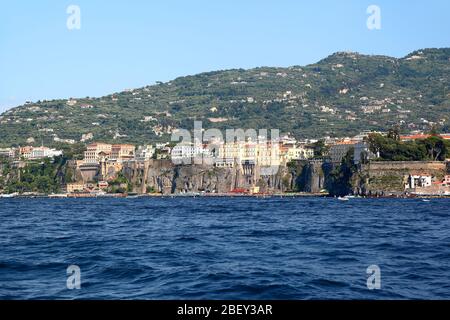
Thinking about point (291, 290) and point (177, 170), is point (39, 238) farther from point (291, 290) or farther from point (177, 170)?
point (177, 170)

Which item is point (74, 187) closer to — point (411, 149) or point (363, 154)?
point (363, 154)

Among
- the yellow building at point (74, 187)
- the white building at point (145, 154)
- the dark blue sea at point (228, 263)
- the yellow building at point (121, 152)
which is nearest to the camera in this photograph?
the dark blue sea at point (228, 263)

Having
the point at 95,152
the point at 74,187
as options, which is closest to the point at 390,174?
the point at 74,187

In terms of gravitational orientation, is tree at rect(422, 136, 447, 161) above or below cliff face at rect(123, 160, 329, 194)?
above

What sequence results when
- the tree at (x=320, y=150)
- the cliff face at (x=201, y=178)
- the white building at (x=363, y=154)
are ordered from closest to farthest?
the white building at (x=363, y=154), the cliff face at (x=201, y=178), the tree at (x=320, y=150)

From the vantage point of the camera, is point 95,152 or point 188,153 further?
point 95,152

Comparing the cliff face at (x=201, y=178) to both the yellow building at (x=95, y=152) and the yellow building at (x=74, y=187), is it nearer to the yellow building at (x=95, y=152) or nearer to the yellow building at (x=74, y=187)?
the yellow building at (x=74, y=187)

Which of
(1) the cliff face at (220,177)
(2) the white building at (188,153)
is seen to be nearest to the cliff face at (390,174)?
(1) the cliff face at (220,177)

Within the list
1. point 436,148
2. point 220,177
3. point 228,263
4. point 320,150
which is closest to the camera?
point 228,263

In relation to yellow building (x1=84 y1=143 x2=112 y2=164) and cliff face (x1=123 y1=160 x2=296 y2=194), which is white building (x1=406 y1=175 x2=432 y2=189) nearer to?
cliff face (x1=123 y1=160 x2=296 y2=194)

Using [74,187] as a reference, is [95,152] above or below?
above

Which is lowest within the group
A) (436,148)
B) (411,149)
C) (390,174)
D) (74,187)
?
(74,187)

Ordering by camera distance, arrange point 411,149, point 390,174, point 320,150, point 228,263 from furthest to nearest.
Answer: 1. point 320,150
2. point 411,149
3. point 390,174
4. point 228,263

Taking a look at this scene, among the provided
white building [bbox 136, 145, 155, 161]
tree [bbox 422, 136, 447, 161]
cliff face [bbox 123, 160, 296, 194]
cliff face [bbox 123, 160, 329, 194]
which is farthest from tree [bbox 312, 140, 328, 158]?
tree [bbox 422, 136, 447, 161]
